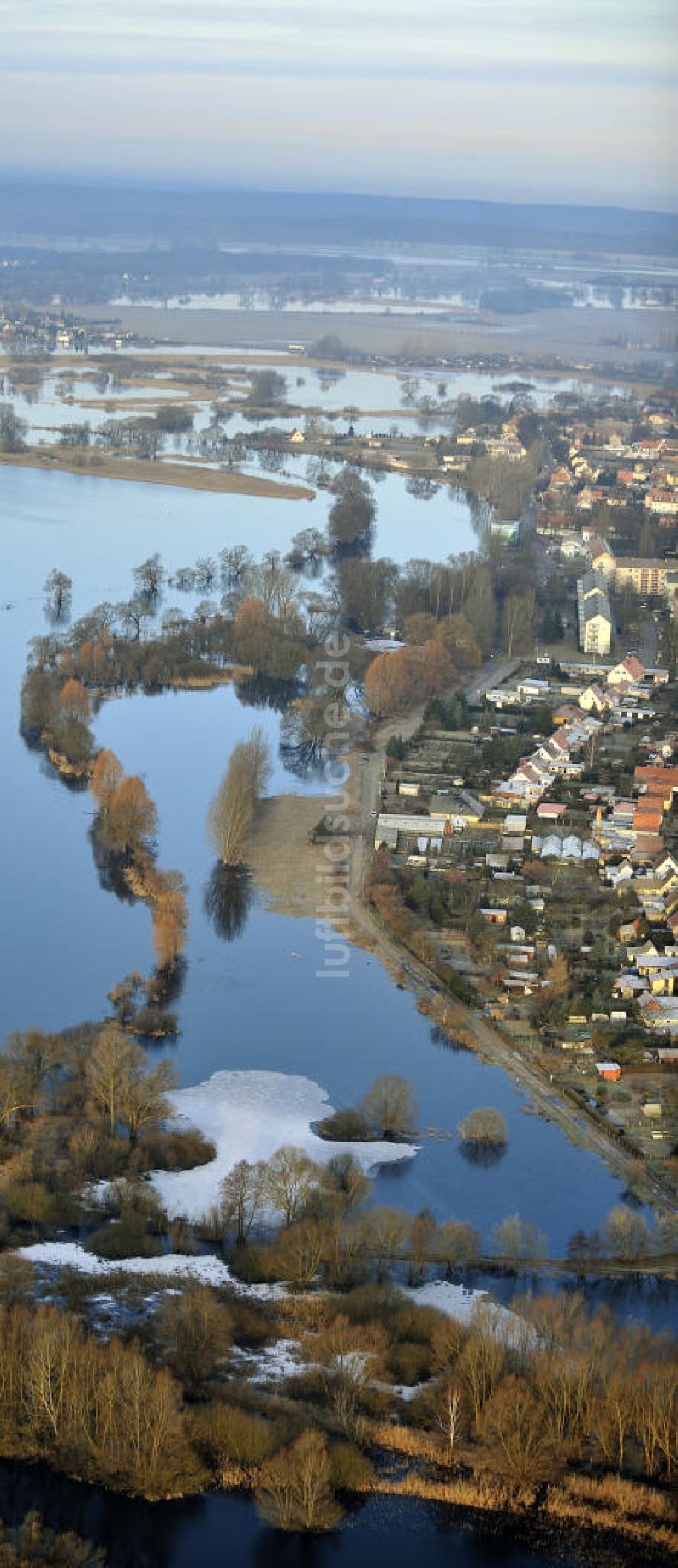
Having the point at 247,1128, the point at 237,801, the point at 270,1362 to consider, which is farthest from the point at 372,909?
the point at 270,1362

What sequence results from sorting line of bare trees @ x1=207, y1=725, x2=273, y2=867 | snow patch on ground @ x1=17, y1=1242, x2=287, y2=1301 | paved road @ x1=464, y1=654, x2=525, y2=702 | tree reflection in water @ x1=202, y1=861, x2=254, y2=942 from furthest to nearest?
paved road @ x1=464, y1=654, x2=525, y2=702 < line of bare trees @ x1=207, y1=725, x2=273, y2=867 < tree reflection in water @ x1=202, y1=861, x2=254, y2=942 < snow patch on ground @ x1=17, y1=1242, x2=287, y2=1301

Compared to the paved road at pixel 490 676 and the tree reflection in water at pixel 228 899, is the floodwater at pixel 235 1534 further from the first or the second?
the paved road at pixel 490 676

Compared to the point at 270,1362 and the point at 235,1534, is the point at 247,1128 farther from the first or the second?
the point at 235,1534

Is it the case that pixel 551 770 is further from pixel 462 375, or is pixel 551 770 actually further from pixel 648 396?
pixel 462 375

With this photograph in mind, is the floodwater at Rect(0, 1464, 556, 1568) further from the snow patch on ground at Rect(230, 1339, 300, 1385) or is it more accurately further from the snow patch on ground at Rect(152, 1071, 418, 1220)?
the snow patch on ground at Rect(152, 1071, 418, 1220)

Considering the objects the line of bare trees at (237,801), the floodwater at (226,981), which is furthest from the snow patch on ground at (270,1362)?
the line of bare trees at (237,801)

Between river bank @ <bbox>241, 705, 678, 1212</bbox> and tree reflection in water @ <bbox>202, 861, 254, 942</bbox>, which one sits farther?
tree reflection in water @ <bbox>202, 861, 254, 942</bbox>

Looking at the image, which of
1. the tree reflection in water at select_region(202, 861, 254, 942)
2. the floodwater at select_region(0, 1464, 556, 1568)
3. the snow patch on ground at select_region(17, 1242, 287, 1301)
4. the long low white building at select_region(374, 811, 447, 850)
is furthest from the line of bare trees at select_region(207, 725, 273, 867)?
the floodwater at select_region(0, 1464, 556, 1568)

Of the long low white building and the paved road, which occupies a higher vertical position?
the paved road
